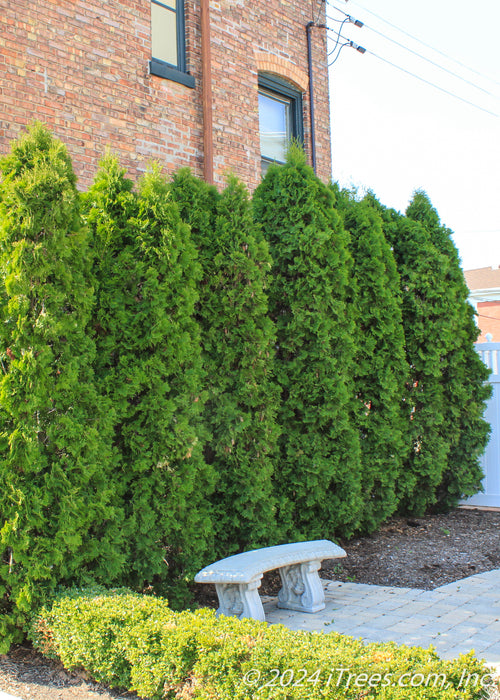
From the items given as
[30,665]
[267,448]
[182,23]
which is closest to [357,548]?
[267,448]

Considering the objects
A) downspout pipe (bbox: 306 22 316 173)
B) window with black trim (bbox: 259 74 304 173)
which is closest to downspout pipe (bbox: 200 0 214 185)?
window with black trim (bbox: 259 74 304 173)

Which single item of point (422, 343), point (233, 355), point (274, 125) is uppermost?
→ point (274, 125)

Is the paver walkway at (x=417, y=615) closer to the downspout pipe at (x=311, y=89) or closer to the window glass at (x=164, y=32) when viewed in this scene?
the window glass at (x=164, y=32)

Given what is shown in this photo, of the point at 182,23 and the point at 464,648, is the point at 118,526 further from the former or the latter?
the point at 182,23

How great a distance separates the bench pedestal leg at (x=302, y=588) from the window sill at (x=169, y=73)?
6.45 metres

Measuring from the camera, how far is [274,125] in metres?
10.2

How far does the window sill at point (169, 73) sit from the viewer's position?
26.3ft

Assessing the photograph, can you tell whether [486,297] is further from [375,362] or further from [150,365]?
[150,365]

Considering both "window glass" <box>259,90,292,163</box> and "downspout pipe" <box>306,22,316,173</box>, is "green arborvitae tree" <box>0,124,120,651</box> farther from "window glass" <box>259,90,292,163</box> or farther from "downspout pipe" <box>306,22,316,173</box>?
"downspout pipe" <box>306,22,316,173</box>

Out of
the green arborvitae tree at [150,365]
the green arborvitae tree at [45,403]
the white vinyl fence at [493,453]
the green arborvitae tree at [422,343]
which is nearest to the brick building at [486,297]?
the white vinyl fence at [493,453]

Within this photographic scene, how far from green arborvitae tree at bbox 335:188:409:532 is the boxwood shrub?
3.47 meters

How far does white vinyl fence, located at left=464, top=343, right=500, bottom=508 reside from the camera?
8344 millimetres

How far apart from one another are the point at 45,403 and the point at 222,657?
1880 mm

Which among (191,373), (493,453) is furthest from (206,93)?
(493,453)
